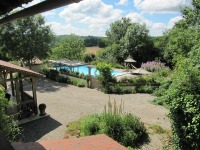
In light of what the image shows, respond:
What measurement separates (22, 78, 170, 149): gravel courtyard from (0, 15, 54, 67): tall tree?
3585 mm

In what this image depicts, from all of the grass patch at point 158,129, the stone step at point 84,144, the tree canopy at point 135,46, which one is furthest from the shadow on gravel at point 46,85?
the stone step at point 84,144

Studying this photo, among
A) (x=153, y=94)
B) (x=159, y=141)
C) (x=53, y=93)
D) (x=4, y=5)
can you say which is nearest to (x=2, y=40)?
(x=53, y=93)

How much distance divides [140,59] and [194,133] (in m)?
25.5

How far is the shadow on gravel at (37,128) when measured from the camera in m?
10.2

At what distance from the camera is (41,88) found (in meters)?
20.3

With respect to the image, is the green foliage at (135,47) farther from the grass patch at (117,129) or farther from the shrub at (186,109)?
the shrub at (186,109)

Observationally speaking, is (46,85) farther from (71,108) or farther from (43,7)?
(43,7)

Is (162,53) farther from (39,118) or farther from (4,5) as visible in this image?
(4,5)

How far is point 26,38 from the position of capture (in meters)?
21.9

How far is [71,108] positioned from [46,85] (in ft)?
25.3

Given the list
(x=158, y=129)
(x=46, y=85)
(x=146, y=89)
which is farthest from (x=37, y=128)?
(x=46, y=85)

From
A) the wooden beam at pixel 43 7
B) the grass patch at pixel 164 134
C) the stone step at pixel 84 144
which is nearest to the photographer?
the wooden beam at pixel 43 7

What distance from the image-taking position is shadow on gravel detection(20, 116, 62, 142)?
1021cm

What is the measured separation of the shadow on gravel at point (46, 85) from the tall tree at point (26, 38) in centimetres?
273
